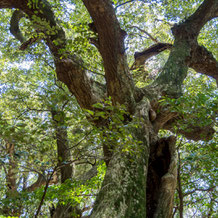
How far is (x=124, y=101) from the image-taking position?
12.0 feet

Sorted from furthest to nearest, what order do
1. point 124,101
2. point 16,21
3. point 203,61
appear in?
point 203,61
point 16,21
point 124,101

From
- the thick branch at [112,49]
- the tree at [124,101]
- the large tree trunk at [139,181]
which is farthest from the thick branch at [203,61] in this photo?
the large tree trunk at [139,181]

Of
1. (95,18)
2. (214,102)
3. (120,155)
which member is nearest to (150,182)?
(120,155)

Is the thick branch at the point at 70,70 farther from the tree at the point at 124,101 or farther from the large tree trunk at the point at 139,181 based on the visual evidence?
the large tree trunk at the point at 139,181

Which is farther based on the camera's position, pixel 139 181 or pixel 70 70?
pixel 70 70

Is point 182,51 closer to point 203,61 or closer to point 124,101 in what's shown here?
point 203,61

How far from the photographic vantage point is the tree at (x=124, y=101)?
6.59 ft

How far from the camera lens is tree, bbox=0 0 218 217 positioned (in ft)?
6.59

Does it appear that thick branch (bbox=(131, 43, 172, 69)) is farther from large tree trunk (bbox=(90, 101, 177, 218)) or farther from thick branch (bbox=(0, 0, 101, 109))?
large tree trunk (bbox=(90, 101, 177, 218))

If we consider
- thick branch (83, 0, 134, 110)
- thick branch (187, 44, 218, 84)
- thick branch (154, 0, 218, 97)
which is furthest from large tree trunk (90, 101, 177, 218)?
thick branch (187, 44, 218, 84)

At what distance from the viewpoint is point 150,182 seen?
2.87 metres

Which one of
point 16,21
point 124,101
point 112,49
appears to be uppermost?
point 16,21

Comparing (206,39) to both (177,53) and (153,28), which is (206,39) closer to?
(153,28)

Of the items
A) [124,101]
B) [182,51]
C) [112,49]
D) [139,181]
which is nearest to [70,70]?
[112,49]
